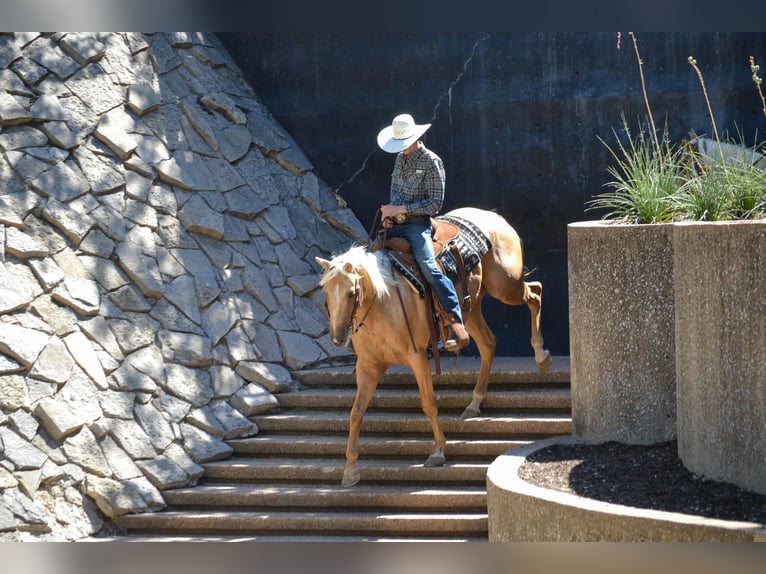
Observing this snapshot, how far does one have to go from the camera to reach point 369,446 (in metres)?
9.08

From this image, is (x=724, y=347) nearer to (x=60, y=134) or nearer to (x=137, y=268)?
(x=137, y=268)

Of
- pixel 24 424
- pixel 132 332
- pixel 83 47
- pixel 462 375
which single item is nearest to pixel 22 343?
pixel 24 424

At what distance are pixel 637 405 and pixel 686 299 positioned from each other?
1.16 metres

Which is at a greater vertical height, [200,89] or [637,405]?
[200,89]

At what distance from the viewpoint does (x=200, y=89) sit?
37.1 ft

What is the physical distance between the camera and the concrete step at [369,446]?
8891mm

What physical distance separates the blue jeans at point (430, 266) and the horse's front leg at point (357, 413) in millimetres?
744

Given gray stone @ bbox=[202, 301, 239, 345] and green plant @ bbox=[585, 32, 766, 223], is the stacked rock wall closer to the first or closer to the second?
gray stone @ bbox=[202, 301, 239, 345]

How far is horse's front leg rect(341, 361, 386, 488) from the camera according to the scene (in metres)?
8.62

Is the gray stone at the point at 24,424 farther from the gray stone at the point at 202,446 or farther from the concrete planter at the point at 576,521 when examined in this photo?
the concrete planter at the point at 576,521

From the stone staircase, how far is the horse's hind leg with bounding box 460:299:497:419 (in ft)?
0.37
